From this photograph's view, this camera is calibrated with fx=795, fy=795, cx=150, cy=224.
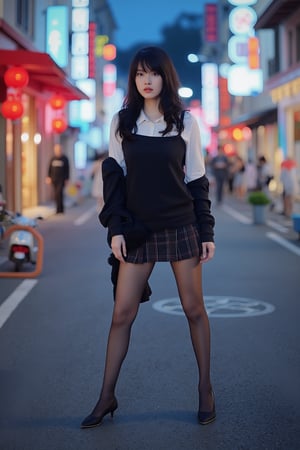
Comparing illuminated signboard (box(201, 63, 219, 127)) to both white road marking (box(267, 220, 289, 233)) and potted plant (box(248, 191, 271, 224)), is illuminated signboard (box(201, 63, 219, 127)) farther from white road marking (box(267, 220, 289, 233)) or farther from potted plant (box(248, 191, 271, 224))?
potted plant (box(248, 191, 271, 224))

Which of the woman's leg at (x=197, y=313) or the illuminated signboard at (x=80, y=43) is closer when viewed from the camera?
the woman's leg at (x=197, y=313)

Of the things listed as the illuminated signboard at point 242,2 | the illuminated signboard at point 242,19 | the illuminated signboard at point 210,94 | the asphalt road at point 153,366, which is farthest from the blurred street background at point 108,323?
the illuminated signboard at point 210,94

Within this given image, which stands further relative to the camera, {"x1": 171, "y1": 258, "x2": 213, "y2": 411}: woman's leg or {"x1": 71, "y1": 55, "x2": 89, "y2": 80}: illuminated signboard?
{"x1": 71, "y1": 55, "x2": 89, "y2": 80}: illuminated signboard

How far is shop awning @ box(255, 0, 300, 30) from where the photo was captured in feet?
87.3

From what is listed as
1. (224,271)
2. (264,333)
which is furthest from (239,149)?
(264,333)

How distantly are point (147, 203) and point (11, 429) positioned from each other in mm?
1356

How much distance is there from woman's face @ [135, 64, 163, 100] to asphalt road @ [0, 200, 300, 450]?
173 cm

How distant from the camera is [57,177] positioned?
22.1 meters

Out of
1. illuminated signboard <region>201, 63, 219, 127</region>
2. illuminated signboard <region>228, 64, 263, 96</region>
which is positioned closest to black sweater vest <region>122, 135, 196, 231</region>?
illuminated signboard <region>228, 64, 263, 96</region>

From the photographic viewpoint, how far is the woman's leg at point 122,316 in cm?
414

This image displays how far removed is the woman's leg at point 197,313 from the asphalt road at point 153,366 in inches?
6.6

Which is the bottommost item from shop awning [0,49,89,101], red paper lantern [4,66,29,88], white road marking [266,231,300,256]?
white road marking [266,231,300,256]

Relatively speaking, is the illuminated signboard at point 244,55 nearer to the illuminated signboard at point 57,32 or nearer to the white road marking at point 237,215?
the illuminated signboard at point 57,32

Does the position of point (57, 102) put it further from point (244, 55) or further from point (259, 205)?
point (244, 55)
